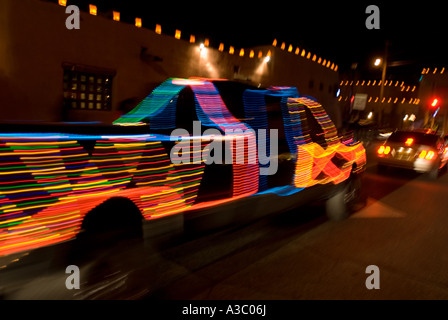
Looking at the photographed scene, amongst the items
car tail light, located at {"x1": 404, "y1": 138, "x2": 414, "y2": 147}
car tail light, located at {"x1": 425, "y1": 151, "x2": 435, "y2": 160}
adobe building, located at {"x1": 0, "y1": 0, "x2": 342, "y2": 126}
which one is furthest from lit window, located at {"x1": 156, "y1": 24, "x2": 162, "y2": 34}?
car tail light, located at {"x1": 425, "y1": 151, "x2": 435, "y2": 160}

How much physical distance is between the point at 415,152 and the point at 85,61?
964cm

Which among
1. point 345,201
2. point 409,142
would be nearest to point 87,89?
point 345,201

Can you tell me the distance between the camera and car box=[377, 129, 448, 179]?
9352 millimetres

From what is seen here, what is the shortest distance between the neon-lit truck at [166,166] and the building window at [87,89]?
7140 millimetres

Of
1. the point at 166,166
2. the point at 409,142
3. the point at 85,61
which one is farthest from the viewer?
the point at 85,61

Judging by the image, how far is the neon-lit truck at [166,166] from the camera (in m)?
2.37

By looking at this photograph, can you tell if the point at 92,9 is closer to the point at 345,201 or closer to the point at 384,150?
the point at 345,201

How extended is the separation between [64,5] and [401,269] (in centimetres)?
1030

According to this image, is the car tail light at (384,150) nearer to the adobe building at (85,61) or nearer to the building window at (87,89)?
the adobe building at (85,61)

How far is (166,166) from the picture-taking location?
311cm

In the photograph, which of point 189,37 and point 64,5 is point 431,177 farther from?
point 64,5

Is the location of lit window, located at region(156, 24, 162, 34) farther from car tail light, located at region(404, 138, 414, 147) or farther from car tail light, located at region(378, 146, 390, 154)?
car tail light, located at region(404, 138, 414, 147)

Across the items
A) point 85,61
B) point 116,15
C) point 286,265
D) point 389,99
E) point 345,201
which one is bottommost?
point 286,265

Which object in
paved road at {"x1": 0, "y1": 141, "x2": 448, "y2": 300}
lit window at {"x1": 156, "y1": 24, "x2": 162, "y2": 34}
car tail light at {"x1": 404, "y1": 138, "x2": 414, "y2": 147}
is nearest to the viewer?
paved road at {"x1": 0, "y1": 141, "x2": 448, "y2": 300}
